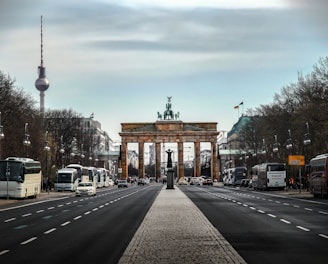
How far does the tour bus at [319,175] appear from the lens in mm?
49284

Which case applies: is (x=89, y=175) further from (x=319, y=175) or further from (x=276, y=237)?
(x=276, y=237)

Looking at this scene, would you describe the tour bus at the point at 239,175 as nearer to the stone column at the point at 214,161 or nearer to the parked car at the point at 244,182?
the parked car at the point at 244,182

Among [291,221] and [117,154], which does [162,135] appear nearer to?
[117,154]

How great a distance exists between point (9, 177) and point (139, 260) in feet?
130

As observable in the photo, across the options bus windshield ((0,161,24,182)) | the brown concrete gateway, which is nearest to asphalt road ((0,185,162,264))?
bus windshield ((0,161,24,182))

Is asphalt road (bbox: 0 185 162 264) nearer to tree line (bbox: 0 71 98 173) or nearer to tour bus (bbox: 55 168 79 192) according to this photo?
tree line (bbox: 0 71 98 173)

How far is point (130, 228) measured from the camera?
934 inches

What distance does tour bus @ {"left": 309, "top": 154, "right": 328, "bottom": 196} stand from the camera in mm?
49284

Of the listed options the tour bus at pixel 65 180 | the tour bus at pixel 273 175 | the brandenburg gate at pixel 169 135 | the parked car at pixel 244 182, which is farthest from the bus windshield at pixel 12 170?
the brandenburg gate at pixel 169 135

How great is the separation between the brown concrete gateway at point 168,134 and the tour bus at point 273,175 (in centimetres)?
9358

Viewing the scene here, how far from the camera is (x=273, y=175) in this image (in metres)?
76.6

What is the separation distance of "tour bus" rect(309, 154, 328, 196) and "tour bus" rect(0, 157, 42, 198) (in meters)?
22.9

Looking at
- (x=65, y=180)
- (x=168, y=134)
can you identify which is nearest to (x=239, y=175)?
(x=65, y=180)

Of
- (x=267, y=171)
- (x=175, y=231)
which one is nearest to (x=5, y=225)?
(x=175, y=231)
